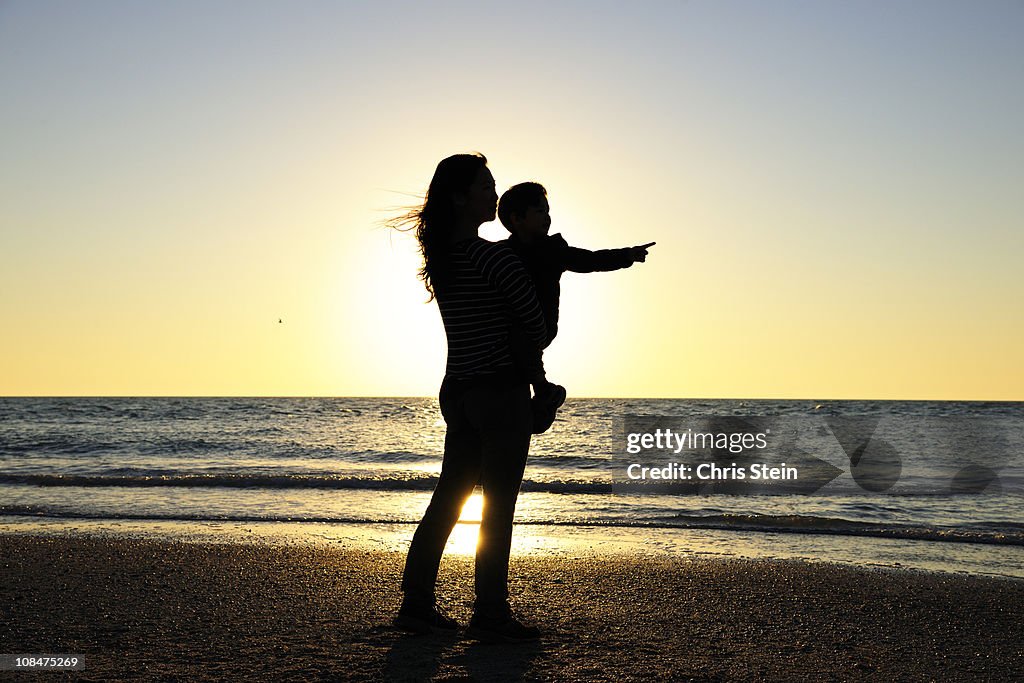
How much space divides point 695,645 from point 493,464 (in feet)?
3.67

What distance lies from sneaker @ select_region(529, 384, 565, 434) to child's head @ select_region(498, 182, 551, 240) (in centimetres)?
60

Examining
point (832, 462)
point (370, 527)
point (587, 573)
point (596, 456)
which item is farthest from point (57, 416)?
point (587, 573)

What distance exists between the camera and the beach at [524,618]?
10.0 ft

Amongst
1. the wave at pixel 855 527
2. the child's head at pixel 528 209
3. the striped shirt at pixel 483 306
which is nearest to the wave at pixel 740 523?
the wave at pixel 855 527

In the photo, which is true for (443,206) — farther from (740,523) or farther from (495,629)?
(740,523)

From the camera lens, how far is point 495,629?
329cm

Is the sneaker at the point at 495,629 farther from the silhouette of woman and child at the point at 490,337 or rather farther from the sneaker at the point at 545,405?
the sneaker at the point at 545,405

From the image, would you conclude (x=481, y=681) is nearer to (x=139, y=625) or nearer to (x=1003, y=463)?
(x=139, y=625)

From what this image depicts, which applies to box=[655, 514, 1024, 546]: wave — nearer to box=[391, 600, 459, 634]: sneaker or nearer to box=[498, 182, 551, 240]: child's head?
box=[391, 600, 459, 634]: sneaker

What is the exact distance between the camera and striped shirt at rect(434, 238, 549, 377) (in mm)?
3100

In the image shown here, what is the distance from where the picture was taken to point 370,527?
7.96 meters
